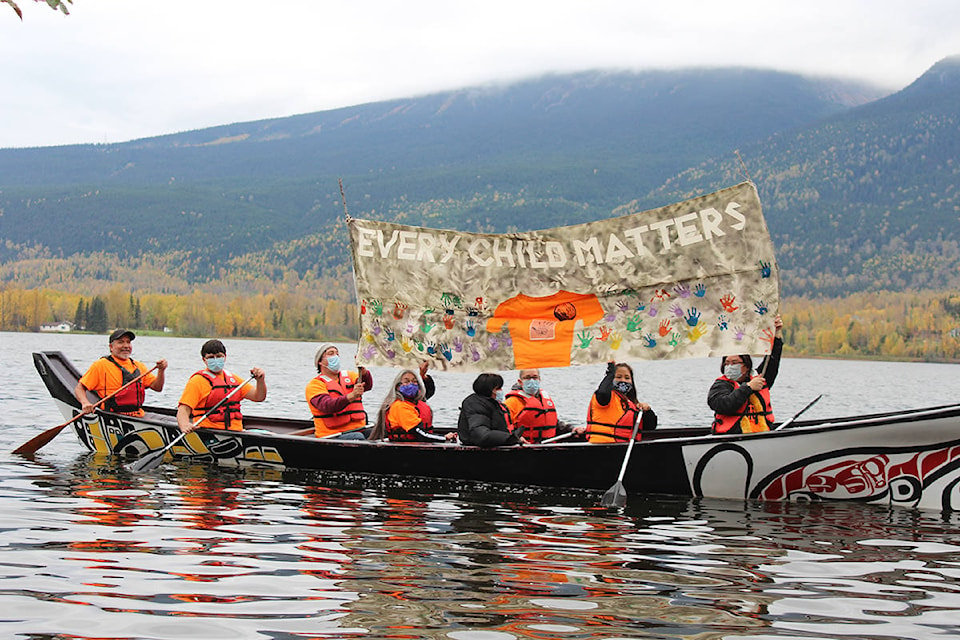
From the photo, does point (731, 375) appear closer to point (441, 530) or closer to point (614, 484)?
point (614, 484)

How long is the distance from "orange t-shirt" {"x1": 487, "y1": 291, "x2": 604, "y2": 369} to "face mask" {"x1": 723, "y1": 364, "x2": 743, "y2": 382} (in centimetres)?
168

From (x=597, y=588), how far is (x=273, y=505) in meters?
5.30

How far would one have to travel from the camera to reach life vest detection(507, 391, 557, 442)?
584 inches

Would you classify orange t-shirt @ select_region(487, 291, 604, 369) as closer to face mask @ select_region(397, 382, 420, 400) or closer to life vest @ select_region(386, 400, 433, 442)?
face mask @ select_region(397, 382, 420, 400)

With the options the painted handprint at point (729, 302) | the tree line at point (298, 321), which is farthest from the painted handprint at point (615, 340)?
the tree line at point (298, 321)

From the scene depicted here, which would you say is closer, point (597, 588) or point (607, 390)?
point (597, 588)

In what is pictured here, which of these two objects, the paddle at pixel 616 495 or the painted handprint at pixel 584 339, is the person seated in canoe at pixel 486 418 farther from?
the paddle at pixel 616 495

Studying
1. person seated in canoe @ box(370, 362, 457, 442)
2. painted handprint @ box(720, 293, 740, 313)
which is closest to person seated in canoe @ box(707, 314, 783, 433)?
painted handprint @ box(720, 293, 740, 313)

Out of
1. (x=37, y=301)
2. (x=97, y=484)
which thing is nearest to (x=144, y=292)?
(x=37, y=301)

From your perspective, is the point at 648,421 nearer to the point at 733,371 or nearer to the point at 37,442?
the point at 733,371

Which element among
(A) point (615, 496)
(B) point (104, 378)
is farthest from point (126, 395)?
(A) point (615, 496)

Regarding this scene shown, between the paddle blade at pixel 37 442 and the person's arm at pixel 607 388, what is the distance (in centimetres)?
810

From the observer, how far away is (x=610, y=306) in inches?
527

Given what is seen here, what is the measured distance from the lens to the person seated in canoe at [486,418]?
13.6 meters
